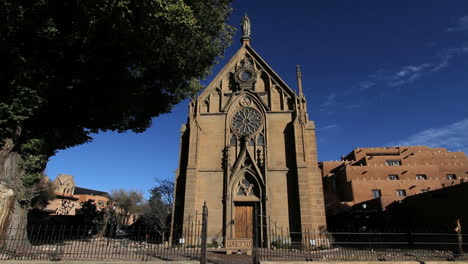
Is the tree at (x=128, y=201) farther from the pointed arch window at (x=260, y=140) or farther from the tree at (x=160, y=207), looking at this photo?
the pointed arch window at (x=260, y=140)

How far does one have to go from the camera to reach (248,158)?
2217 cm

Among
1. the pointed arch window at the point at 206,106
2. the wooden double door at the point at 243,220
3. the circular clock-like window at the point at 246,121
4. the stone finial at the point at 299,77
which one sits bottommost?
the wooden double door at the point at 243,220

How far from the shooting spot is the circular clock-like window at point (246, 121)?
76.3ft

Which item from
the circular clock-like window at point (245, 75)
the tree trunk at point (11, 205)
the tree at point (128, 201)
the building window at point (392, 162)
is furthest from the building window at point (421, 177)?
the tree at point (128, 201)

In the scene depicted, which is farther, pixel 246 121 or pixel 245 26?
pixel 245 26

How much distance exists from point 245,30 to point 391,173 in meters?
31.2

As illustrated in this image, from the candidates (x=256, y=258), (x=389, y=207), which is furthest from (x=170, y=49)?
(x=389, y=207)

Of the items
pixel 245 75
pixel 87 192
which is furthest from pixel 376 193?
pixel 87 192

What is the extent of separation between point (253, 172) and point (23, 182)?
13947 mm

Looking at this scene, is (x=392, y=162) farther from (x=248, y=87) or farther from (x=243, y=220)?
(x=243, y=220)

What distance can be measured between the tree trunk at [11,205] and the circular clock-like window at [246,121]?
14.2 meters

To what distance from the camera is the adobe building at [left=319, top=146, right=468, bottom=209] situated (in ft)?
127

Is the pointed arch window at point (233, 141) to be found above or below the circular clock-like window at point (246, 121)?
below

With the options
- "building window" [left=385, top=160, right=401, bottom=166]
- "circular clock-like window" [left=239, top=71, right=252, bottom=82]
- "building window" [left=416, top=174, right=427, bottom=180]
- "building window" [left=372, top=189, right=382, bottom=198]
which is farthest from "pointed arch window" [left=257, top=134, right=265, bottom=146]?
"building window" [left=385, top=160, right=401, bottom=166]
